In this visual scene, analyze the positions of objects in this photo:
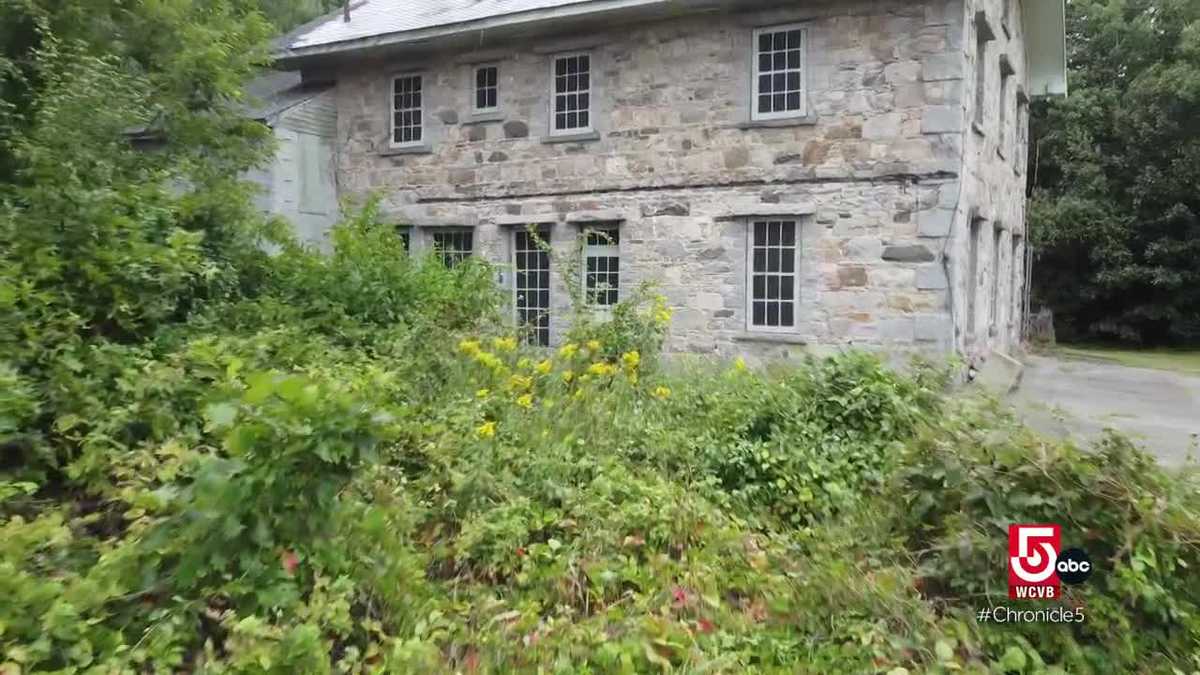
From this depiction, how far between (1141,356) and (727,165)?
1369 cm

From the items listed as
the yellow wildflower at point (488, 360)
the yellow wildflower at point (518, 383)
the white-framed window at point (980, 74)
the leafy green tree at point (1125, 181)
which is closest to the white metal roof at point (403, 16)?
the white-framed window at point (980, 74)

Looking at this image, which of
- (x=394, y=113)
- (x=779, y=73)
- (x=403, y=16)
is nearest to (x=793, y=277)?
(x=779, y=73)

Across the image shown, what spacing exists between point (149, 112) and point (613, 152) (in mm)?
5960

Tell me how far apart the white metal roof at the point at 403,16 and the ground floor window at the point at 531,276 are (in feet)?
10.2

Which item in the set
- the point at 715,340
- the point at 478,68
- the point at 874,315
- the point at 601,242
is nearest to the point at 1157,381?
the point at 874,315

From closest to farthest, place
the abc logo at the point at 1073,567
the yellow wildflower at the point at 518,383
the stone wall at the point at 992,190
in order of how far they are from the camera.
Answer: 1. the abc logo at the point at 1073,567
2. the yellow wildflower at the point at 518,383
3. the stone wall at the point at 992,190

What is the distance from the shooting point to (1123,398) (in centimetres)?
1157

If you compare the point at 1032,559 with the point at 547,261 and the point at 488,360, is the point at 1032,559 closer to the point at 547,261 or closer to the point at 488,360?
the point at 488,360

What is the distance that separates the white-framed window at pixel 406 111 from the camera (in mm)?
12742

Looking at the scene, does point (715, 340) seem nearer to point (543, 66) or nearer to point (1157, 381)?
point (543, 66)

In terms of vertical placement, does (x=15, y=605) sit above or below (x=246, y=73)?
below

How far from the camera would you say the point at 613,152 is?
11.2 m

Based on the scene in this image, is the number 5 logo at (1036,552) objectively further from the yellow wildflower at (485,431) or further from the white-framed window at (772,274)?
the white-framed window at (772,274)

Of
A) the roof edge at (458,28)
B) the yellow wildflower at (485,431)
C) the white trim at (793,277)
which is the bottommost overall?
the yellow wildflower at (485,431)
